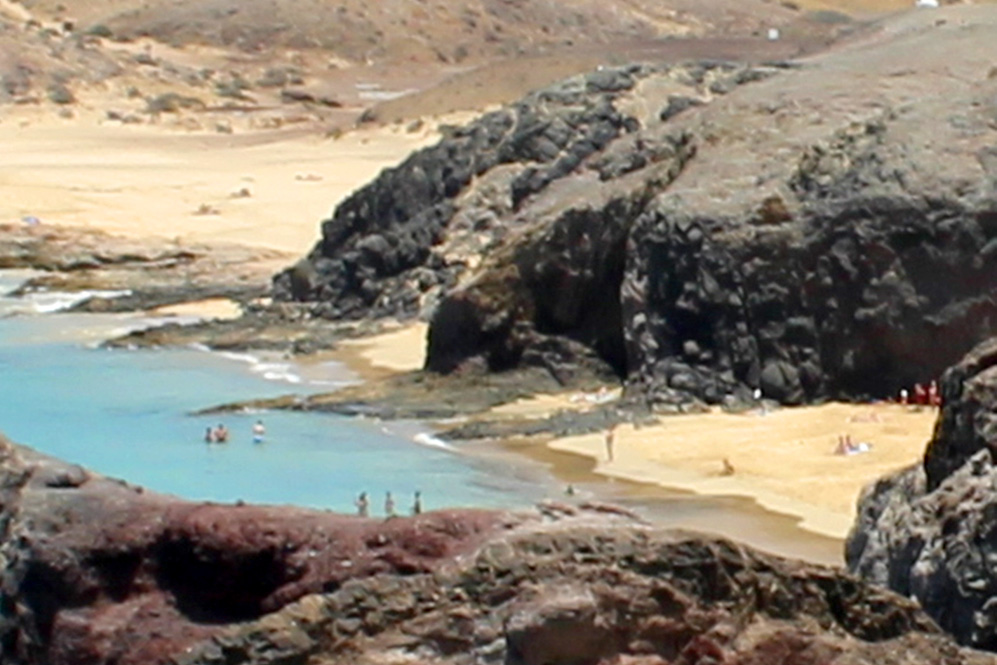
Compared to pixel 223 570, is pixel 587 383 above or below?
below

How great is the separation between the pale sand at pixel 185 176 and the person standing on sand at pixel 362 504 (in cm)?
1832

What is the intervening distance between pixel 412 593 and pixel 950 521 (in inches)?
72.0

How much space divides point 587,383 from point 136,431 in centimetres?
382

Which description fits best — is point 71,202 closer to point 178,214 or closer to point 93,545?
point 178,214

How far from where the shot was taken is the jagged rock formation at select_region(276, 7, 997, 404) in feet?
64.6

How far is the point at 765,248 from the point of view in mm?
20281

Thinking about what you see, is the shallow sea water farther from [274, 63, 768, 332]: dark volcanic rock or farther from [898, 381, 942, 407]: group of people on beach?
[898, 381, 942, 407]: group of people on beach

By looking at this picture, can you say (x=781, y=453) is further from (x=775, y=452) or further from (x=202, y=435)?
(x=202, y=435)

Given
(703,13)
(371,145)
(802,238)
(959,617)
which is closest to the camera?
(959,617)

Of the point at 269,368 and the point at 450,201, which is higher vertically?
the point at 450,201

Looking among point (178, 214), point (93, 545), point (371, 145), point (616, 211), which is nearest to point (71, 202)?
point (178, 214)

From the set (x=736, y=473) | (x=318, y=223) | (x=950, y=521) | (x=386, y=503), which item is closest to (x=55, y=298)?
(x=318, y=223)

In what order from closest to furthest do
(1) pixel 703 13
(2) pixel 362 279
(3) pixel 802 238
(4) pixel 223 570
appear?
1. (4) pixel 223 570
2. (3) pixel 802 238
3. (2) pixel 362 279
4. (1) pixel 703 13

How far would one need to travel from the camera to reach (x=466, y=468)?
17766 mm
